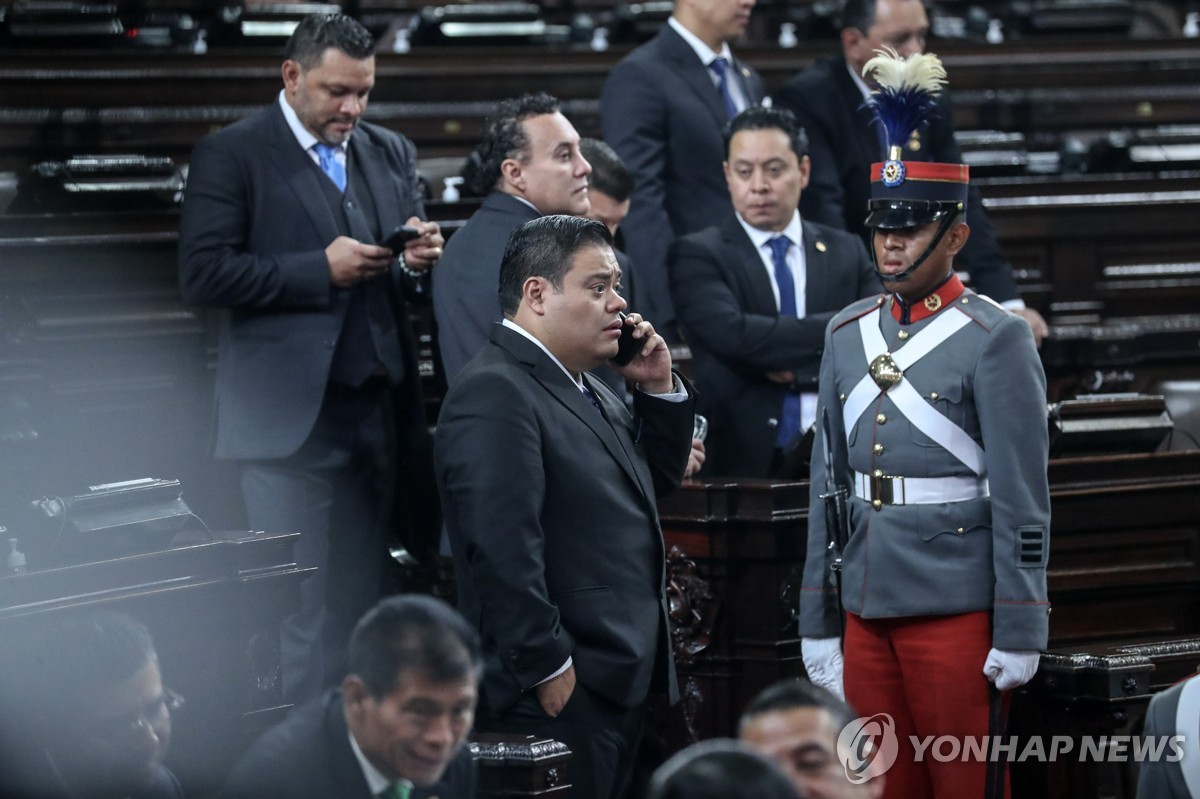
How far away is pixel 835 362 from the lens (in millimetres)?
2953

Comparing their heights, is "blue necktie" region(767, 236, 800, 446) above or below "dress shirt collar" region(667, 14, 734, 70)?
below

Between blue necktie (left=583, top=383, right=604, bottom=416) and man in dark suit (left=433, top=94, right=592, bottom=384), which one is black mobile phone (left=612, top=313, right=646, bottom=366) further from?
man in dark suit (left=433, top=94, right=592, bottom=384)

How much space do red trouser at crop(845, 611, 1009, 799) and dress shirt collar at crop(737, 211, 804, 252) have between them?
1084mm

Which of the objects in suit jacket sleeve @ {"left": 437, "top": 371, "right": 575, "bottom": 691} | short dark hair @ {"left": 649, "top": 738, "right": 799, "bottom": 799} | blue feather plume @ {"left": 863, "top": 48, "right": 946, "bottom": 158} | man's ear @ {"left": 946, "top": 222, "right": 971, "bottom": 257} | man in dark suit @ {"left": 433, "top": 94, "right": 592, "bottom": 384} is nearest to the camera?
short dark hair @ {"left": 649, "top": 738, "right": 799, "bottom": 799}

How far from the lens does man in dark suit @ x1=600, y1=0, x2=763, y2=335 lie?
3.94 m

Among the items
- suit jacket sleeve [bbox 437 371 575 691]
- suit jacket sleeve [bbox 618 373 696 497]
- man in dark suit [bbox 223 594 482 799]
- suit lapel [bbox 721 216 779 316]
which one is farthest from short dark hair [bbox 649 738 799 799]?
suit lapel [bbox 721 216 779 316]

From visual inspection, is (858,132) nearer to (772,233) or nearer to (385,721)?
(772,233)

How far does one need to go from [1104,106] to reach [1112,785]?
114 inches

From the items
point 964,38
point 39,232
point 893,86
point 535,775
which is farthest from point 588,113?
point 535,775

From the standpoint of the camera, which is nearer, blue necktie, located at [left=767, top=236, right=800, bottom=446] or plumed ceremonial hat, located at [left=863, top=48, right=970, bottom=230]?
plumed ceremonial hat, located at [left=863, top=48, right=970, bottom=230]

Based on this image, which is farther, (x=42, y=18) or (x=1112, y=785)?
(x=42, y=18)

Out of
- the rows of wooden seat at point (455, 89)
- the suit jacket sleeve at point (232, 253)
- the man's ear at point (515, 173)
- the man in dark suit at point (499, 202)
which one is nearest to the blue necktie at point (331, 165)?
the suit jacket sleeve at point (232, 253)

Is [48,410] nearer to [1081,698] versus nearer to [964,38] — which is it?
[1081,698]

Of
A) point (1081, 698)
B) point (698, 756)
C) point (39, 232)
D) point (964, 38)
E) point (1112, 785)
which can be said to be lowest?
point (1112, 785)
